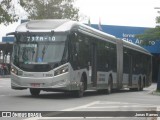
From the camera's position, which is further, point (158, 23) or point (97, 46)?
point (158, 23)

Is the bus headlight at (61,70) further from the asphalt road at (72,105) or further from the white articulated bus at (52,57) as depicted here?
the asphalt road at (72,105)

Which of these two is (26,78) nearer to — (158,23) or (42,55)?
(42,55)

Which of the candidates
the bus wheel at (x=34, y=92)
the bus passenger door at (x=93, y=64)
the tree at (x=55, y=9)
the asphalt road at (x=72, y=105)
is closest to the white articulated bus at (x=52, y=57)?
the bus wheel at (x=34, y=92)

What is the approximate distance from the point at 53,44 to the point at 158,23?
29.7m

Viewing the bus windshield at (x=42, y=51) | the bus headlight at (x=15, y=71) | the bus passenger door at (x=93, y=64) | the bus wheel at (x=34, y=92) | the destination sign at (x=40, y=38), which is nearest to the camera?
the bus windshield at (x=42, y=51)

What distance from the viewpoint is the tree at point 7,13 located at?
89.1 feet

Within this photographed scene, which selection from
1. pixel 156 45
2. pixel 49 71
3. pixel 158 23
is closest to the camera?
pixel 49 71

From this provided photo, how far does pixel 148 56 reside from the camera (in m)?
43.0

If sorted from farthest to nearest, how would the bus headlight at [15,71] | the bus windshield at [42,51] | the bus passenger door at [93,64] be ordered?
the bus passenger door at [93,64]
the bus headlight at [15,71]
the bus windshield at [42,51]

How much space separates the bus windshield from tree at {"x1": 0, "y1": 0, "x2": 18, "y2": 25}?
5.15m

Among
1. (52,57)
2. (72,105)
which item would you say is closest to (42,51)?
(52,57)

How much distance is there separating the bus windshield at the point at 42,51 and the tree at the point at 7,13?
5148 mm

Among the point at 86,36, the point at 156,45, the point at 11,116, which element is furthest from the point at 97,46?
the point at 156,45

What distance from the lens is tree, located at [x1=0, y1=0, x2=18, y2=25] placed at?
2716 cm
